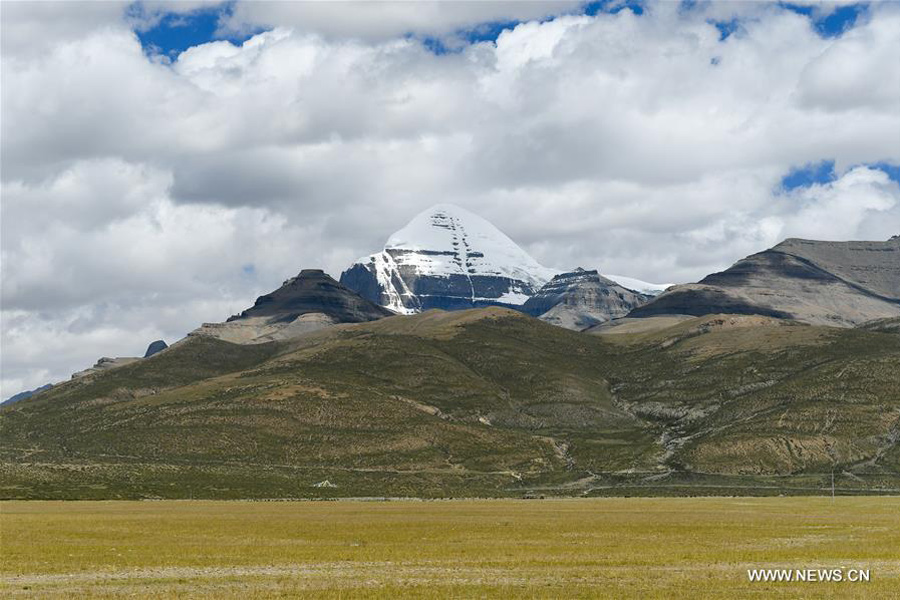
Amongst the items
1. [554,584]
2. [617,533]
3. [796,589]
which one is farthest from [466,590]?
[617,533]

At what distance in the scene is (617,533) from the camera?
330 feet

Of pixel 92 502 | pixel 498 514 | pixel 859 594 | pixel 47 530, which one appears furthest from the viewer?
pixel 92 502

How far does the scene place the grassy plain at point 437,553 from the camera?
57875 mm

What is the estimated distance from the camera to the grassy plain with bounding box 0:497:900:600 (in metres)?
57.9

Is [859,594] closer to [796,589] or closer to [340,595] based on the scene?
[796,589]

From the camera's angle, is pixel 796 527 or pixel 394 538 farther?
pixel 796 527

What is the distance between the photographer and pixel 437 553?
261 feet

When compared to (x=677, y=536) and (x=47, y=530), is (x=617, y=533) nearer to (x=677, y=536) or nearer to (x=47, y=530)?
(x=677, y=536)

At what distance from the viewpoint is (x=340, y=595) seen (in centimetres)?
5566

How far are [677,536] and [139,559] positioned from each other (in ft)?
155

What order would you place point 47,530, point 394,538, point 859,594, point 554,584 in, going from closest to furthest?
point 859,594 → point 554,584 → point 394,538 → point 47,530

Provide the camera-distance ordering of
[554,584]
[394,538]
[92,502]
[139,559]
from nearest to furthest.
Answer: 1. [554,584]
2. [139,559]
3. [394,538]
4. [92,502]

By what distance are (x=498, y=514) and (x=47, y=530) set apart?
190 feet

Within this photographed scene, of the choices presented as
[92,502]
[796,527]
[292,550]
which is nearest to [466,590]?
[292,550]
